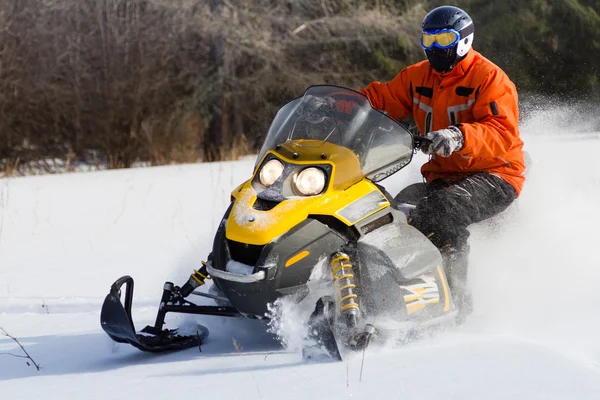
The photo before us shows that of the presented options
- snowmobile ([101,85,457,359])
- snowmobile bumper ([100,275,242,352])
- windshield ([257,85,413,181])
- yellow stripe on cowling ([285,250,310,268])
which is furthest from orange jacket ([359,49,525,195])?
snowmobile bumper ([100,275,242,352])

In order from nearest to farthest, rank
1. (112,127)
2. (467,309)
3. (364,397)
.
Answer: (364,397) → (467,309) → (112,127)

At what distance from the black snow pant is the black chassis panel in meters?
0.71

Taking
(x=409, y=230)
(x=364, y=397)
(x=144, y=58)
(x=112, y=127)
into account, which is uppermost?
(x=144, y=58)

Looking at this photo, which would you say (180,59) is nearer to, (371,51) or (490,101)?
(371,51)

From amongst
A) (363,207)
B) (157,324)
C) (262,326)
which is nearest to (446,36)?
(363,207)

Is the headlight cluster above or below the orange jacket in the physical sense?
below

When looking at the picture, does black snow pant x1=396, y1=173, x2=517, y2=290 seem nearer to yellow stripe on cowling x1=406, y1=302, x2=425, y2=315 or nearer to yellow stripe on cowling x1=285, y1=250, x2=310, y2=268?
yellow stripe on cowling x1=406, y1=302, x2=425, y2=315

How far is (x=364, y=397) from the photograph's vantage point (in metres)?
3.21

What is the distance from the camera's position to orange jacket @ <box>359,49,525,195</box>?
4.52 m

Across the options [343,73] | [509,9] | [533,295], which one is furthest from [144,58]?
[533,295]

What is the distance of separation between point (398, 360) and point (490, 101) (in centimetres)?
163

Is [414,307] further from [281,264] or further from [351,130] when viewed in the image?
[351,130]

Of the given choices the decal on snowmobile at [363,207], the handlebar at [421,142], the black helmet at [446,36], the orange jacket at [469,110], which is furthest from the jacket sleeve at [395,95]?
the decal on snowmobile at [363,207]

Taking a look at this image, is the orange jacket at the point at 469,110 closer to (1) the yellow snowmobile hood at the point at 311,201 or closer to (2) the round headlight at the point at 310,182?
(1) the yellow snowmobile hood at the point at 311,201
